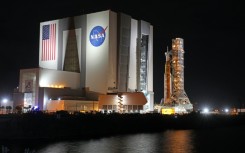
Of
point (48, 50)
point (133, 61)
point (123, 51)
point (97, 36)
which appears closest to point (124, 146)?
point (123, 51)

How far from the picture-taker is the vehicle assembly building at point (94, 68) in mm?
87188

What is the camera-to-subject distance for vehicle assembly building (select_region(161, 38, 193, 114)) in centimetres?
10038

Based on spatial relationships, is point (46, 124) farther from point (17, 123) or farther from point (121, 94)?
point (121, 94)

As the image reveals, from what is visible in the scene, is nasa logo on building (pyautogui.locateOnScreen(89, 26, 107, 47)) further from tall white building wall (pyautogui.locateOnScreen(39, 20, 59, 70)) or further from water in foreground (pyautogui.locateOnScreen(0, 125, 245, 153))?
water in foreground (pyautogui.locateOnScreen(0, 125, 245, 153))

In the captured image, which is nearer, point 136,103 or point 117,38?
point 136,103

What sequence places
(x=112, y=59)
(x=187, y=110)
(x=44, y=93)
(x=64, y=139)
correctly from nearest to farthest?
1. (x=64, y=139)
2. (x=44, y=93)
3. (x=112, y=59)
4. (x=187, y=110)

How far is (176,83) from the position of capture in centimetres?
10081

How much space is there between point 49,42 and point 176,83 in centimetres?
3668

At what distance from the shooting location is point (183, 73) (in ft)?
337

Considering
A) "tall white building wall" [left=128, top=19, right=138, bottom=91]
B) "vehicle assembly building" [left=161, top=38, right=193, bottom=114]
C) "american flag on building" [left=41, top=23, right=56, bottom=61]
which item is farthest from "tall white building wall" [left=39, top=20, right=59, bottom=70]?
"vehicle assembly building" [left=161, top=38, right=193, bottom=114]

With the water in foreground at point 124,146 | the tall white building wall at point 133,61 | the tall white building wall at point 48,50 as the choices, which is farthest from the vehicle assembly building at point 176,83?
the water in foreground at point 124,146

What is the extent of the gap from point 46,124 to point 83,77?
119ft

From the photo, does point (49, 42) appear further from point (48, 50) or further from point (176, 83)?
point (176, 83)

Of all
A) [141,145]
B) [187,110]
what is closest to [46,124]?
[141,145]
